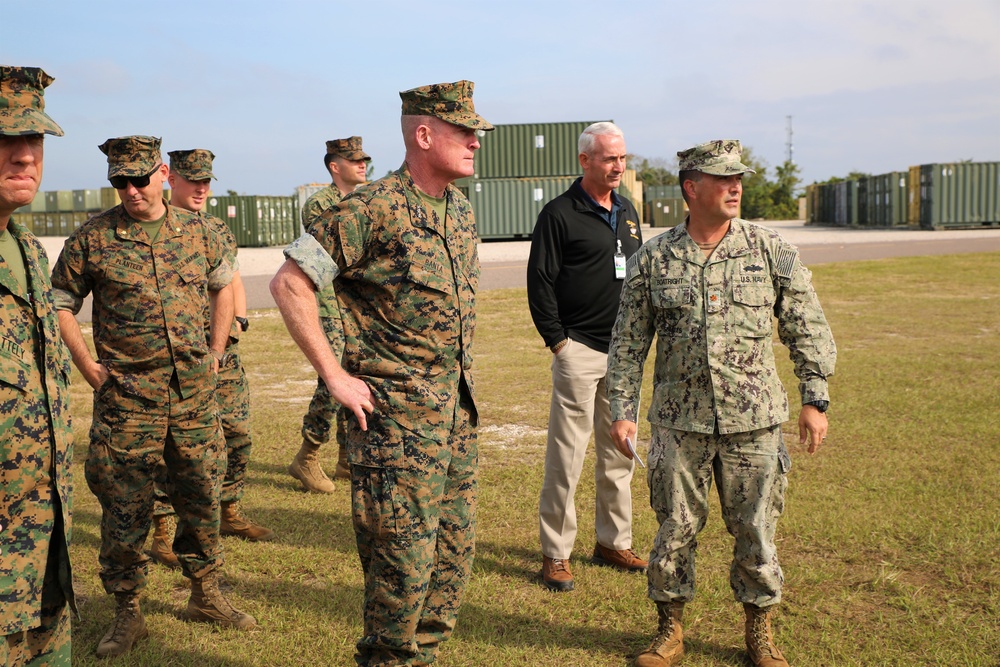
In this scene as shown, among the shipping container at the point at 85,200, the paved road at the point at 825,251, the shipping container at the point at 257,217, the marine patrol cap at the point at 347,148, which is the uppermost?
the shipping container at the point at 85,200

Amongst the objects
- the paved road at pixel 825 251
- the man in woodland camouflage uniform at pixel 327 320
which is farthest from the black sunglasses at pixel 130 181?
the paved road at pixel 825 251

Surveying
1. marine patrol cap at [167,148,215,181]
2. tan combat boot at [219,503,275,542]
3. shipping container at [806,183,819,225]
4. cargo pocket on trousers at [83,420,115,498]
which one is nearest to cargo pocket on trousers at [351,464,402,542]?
cargo pocket on trousers at [83,420,115,498]

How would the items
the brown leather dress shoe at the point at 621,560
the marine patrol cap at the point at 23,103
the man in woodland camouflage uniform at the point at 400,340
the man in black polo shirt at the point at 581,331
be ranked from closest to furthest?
the marine patrol cap at the point at 23,103 < the man in woodland camouflage uniform at the point at 400,340 < the man in black polo shirt at the point at 581,331 < the brown leather dress shoe at the point at 621,560

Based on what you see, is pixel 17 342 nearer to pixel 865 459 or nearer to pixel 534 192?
pixel 865 459

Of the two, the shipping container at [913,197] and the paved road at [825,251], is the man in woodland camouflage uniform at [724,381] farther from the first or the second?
the shipping container at [913,197]

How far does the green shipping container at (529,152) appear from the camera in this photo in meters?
42.2

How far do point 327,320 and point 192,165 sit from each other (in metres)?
1.37

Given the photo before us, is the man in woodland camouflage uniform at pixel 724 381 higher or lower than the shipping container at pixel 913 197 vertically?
lower

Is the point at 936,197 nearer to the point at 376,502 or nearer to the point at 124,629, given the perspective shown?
the point at 124,629

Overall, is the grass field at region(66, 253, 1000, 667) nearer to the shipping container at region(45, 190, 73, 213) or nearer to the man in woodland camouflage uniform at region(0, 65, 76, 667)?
the man in woodland camouflage uniform at region(0, 65, 76, 667)

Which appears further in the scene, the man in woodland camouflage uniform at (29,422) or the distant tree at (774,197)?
the distant tree at (774,197)

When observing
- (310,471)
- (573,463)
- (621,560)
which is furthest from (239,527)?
(621,560)

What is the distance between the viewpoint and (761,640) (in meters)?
4.21

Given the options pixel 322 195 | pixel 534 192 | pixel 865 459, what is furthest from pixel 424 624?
pixel 534 192
